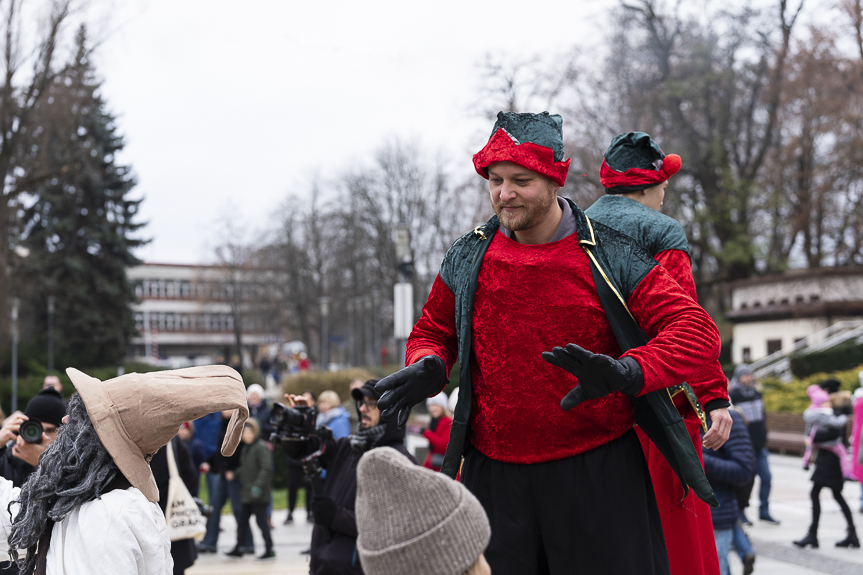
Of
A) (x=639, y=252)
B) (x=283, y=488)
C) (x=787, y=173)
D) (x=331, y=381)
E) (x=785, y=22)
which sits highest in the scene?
(x=785, y=22)

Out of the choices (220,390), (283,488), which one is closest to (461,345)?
(220,390)

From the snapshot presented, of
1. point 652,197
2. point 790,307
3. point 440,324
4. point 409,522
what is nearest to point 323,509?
point 440,324

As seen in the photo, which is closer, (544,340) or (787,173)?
(544,340)

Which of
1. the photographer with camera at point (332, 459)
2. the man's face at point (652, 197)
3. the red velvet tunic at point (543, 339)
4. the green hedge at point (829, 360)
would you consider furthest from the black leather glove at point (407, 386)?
the green hedge at point (829, 360)

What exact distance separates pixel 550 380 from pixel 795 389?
903 inches

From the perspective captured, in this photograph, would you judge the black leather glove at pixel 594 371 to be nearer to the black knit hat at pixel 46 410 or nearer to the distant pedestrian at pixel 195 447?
the black knit hat at pixel 46 410

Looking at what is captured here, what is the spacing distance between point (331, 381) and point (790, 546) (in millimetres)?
13403

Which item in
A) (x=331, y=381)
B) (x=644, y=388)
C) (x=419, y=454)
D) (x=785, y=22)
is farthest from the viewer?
(x=785, y=22)

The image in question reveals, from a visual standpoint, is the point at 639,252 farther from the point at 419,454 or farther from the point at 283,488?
the point at 283,488

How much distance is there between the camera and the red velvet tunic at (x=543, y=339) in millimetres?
2590

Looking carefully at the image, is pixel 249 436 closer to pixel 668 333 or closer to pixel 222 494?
pixel 222 494

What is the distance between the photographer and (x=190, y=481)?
24.9ft

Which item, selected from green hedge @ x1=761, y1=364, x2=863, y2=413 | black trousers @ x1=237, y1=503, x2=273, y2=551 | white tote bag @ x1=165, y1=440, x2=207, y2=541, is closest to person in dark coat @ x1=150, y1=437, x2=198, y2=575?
white tote bag @ x1=165, y1=440, x2=207, y2=541

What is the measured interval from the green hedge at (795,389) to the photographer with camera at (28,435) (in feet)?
66.3
